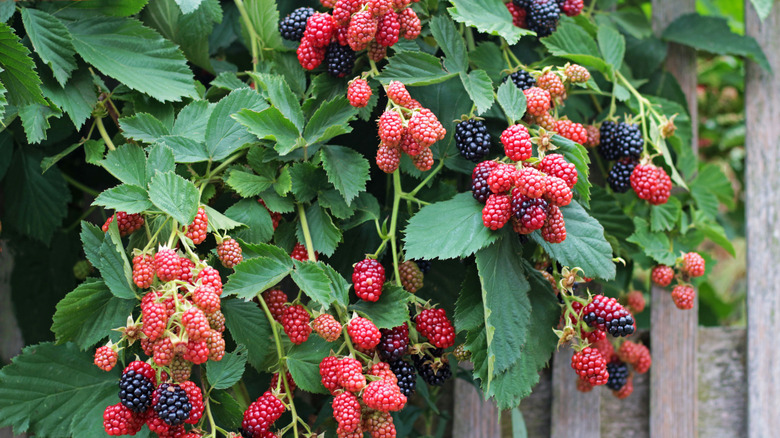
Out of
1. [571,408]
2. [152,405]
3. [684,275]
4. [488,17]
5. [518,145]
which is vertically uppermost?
[488,17]

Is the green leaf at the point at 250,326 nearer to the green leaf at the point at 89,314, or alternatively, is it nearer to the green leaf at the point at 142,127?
the green leaf at the point at 89,314

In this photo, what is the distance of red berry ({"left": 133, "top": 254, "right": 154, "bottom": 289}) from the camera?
867 mm

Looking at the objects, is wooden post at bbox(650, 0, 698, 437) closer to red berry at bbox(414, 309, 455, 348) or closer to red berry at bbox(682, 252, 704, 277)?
red berry at bbox(682, 252, 704, 277)

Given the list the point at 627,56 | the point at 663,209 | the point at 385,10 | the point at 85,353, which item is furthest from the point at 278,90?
the point at 627,56

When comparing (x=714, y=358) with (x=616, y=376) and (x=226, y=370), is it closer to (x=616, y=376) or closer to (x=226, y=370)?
(x=616, y=376)

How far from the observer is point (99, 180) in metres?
1.34

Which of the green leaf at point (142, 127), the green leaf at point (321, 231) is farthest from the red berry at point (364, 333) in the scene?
the green leaf at point (142, 127)

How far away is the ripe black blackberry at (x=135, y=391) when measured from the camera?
861 mm

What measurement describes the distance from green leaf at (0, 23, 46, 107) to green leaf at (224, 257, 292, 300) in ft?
1.37

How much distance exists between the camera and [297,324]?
0.98 metres

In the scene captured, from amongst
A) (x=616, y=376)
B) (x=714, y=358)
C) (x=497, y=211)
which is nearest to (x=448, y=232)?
(x=497, y=211)

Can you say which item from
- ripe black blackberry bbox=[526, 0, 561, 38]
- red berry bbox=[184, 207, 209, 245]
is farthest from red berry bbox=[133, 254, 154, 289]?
ripe black blackberry bbox=[526, 0, 561, 38]

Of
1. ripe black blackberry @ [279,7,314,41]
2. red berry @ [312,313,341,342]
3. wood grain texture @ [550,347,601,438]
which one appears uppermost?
ripe black blackberry @ [279,7,314,41]

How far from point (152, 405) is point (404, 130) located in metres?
0.53
